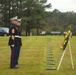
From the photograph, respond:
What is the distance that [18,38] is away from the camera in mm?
12789

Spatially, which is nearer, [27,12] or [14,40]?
[14,40]

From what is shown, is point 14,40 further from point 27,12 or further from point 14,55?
point 27,12

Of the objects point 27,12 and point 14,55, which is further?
point 27,12

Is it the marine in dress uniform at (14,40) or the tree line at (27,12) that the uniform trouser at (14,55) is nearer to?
the marine in dress uniform at (14,40)

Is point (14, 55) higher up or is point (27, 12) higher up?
point (27, 12)

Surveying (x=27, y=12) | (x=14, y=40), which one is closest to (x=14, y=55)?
(x=14, y=40)

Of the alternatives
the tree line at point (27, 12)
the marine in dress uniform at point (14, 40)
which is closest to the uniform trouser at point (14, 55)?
the marine in dress uniform at point (14, 40)

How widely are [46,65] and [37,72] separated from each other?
1.74m

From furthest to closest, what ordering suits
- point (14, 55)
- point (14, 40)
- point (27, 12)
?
point (27, 12), point (14, 55), point (14, 40)

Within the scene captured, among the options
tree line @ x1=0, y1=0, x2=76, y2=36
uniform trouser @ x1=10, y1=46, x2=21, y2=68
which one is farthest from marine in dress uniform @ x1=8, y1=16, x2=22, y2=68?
tree line @ x1=0, y1=0, x2=76, y2=36

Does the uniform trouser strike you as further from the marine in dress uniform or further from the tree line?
the tree line

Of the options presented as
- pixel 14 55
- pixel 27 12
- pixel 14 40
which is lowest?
pixel 14 55

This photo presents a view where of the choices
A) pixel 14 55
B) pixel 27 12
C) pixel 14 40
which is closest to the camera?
pixel 14 40

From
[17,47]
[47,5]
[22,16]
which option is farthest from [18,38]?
[47,5]
